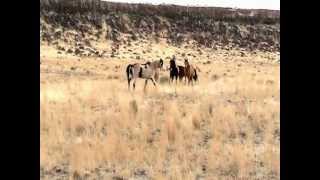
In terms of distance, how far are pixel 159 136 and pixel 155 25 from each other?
150 ft

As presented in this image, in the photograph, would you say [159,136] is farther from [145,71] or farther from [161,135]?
[145,71]

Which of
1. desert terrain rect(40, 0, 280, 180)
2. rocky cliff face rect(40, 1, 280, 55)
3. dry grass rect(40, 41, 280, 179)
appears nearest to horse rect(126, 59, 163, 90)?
desert terrain rect(40, 0, 280, 180)

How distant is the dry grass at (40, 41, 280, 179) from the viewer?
7.72 m

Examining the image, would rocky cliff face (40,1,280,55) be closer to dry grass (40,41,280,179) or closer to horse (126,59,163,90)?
horse (126,59,163,90)

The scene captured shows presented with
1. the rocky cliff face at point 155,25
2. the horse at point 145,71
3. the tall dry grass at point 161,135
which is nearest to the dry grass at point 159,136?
the tall dry grass at point 161,135

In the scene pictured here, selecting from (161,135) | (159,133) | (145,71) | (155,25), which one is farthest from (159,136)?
(155,25)

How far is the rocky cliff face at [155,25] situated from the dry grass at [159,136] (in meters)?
30.6

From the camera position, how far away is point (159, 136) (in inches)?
384

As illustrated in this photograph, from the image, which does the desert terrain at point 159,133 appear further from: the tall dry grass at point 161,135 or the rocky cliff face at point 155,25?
the rocky cliff face at point 155,25

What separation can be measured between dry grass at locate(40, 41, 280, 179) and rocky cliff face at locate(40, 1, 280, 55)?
30593 mm

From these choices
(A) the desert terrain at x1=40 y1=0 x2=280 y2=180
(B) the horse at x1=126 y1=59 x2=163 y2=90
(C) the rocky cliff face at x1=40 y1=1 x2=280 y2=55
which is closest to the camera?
(A) the desert terrain at x1=40 y1=0 x2=280 y2=180
